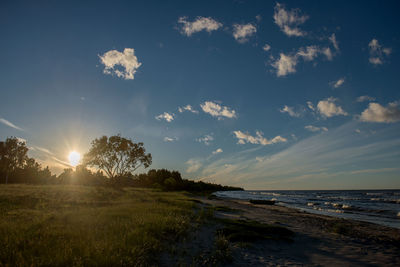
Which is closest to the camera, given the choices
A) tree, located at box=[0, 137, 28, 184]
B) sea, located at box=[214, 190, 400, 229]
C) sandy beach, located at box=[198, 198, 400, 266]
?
sandy beach, located at box=[198, 198, 400, 266]

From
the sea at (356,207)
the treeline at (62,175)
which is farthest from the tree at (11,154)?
the sea at (356,207)

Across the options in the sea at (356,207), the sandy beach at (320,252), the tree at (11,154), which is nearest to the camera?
the sandy beach at (320,252)

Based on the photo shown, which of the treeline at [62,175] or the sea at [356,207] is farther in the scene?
the treeline at [62,175]

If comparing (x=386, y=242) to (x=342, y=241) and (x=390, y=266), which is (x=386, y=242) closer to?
(x=342, y=241)

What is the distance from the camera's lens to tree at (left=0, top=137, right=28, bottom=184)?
60.8 metres

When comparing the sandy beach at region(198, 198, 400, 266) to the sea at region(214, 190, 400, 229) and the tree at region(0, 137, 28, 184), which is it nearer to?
the sea at region(214, 190, 400, 229)

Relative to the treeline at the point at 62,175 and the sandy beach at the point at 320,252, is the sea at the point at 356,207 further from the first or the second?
the treeline at the point at 62,175

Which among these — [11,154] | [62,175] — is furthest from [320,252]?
[62,175]

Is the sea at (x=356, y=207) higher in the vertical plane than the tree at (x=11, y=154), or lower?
lower

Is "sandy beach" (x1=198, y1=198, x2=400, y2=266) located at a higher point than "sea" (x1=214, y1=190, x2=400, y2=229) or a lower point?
higher

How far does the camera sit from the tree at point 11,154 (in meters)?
60.8

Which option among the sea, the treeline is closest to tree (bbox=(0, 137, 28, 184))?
the treeline

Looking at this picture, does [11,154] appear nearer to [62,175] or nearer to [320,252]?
[62,175]

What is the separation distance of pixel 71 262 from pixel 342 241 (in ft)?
43.8
